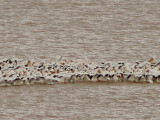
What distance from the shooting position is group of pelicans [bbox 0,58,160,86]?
6.41m

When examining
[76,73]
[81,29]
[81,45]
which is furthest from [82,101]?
[81,29]

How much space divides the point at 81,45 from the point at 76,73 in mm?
2102

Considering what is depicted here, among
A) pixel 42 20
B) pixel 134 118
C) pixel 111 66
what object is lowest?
pixel 134 118

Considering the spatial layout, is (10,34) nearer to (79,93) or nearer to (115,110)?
(79,93)

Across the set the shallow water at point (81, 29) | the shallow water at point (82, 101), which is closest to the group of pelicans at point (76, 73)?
the shallow water at point (82, 101)

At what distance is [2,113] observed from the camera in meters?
5.52

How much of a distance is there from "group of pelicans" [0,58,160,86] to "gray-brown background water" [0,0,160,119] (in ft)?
0.33

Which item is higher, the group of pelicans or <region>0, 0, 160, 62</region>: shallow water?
<region>0, 0, 160, 62</region>: shallow water

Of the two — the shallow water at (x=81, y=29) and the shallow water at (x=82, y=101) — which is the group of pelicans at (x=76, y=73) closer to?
the shallow water at (x=82, y=101)

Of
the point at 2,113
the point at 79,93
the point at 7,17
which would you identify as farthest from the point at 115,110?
the point at 7,17

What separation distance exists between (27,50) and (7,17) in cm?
178

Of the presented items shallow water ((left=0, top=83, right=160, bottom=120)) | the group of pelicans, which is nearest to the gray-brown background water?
shallow water ((left=0, top=83, right=160, bottom=120))

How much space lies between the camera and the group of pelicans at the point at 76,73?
21.0 feet

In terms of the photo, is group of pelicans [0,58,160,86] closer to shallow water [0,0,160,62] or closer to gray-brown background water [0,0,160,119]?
gray-brown background water [0,0,160,119]
